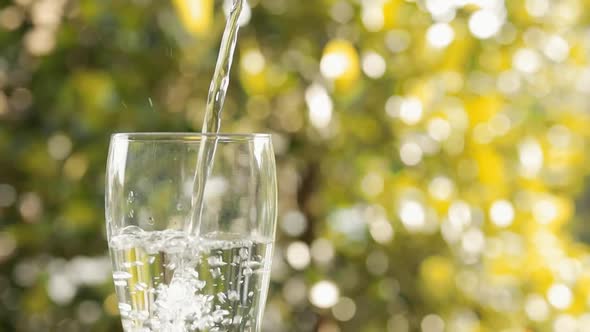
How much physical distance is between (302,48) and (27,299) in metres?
0.55

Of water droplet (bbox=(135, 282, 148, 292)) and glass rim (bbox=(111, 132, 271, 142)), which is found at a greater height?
glass rim (bbox=(111, 132, 271, 142))

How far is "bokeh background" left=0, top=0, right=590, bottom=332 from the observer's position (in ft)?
4.19

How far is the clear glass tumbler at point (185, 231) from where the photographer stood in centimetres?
68

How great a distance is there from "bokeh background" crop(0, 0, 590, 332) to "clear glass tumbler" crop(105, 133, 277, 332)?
55 cm

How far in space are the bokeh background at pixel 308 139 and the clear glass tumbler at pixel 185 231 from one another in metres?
0.55

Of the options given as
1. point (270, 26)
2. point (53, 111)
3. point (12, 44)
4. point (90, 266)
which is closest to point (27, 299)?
point (90, 266)

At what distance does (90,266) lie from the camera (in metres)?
1.32

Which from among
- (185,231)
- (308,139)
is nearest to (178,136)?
(185,231)

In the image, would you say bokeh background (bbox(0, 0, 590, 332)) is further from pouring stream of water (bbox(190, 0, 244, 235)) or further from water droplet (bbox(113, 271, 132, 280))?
water droplet (bbox(113, 271, 132, 280))

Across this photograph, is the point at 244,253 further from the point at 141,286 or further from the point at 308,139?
the point at 308,139

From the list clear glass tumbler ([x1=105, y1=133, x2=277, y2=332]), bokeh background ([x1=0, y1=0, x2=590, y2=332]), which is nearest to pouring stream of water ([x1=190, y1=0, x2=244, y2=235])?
clear glass tumbler ([x1=105, y1=133, x2=277, y2=332])

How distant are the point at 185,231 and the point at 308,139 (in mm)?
634

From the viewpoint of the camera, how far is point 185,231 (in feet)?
2.22

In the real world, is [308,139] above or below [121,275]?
above
